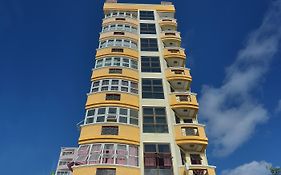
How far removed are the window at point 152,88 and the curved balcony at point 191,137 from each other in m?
4.49

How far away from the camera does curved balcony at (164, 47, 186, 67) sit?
36.0 meters

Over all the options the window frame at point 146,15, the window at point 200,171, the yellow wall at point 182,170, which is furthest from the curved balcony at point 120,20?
the window at point 200,171

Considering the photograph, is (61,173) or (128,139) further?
(61,173)

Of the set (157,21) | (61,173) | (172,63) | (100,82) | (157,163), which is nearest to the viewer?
(157,163)

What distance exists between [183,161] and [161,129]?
136 inches

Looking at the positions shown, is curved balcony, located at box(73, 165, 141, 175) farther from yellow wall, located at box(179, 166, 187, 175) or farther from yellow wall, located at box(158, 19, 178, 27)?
yellow wall, located at box(158, 19, 178, 27)

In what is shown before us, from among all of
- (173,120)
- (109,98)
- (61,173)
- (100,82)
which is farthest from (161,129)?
(61,173)

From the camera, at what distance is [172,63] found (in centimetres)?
3681

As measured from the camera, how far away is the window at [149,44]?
1479 inches

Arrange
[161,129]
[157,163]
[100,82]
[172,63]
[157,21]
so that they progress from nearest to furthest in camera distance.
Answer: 1. [157,163]
2. [161,129]
3. [100,82]
4. [172,63]
5. [157,21]

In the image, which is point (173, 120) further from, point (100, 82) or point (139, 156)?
point (100, 82)

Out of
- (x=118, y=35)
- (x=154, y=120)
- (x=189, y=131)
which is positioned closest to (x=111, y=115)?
(x=154, y=120)

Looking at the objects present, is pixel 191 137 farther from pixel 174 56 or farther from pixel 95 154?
Result: pixel 174 56

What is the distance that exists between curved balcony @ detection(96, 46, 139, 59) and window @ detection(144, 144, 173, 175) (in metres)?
12.4
